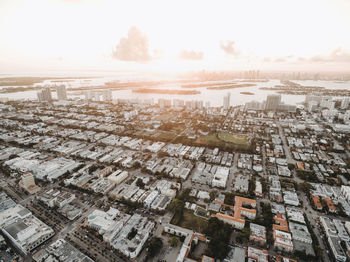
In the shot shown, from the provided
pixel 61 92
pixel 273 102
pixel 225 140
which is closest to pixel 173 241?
pixel 225 140

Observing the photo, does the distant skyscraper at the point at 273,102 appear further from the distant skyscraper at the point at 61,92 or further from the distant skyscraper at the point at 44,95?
the distant skyscraper at the point at 44,95

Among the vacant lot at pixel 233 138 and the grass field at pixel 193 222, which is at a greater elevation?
the vacant lot at pixel 233 138

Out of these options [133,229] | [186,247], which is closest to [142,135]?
[133,229]

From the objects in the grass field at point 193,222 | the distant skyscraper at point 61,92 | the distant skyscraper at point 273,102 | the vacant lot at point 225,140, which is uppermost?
the distant skyscraper at point 61,92

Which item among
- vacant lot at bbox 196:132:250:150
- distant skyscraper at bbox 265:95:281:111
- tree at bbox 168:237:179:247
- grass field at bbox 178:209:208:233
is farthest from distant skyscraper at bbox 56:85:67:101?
tree at bbox 168:237:179:247

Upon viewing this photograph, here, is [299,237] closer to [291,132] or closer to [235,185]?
[235,185]

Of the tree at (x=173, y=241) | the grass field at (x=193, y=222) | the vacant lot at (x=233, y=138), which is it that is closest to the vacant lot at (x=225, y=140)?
the vacant lot at (x=233, y=138)
